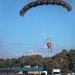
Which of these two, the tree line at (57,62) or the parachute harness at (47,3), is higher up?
the tree line at (57,62)

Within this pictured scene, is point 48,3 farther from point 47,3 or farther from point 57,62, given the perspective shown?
point 57,62

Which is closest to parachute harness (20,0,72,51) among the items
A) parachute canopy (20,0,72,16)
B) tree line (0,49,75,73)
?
parachute canopy (20,0,72,16)

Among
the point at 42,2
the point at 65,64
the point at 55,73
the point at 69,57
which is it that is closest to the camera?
the point at 42,2

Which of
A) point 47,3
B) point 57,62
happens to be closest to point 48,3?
point 47,3

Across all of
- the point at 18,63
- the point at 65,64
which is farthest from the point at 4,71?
the point at 18,63

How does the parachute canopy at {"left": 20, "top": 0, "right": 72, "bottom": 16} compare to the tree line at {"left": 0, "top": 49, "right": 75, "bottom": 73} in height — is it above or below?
below

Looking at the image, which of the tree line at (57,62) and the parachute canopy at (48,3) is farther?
the tree line at (57,62)

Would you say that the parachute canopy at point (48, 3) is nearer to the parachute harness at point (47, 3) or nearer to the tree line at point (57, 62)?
the parachute harness at point (47, 3)

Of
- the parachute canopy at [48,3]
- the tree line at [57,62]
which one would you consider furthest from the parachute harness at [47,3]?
the tree line at [57,62]

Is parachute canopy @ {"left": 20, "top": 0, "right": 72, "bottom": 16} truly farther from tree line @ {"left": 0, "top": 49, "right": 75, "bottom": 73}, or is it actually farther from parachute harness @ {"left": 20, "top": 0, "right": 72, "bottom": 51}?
tree line @ {"left": 0, "top": 49, "right": 75, "bottom": 73}

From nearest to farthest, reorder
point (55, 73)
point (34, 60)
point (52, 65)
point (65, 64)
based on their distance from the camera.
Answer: point (55, 73), point (52, 65), point (65, 64), point (34, 60)

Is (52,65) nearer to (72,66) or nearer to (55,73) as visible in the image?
(72,66)
